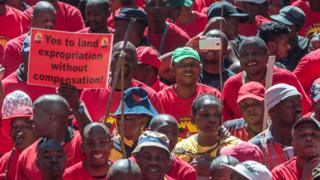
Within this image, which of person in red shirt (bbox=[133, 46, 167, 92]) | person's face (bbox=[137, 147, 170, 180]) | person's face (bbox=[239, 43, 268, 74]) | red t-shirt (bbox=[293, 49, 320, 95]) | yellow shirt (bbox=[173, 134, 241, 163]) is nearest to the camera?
person's face (bbox=[137, 147, 170, 180])

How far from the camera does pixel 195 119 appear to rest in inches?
492

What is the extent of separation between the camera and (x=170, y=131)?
40.0 ft

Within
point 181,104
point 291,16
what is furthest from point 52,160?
point 291,16

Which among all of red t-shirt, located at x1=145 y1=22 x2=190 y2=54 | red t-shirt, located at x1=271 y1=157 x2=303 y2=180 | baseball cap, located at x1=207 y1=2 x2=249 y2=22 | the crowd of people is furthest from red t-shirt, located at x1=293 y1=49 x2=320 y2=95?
red t-shirt, located at x1=271 y1=157 x2=303 y2=180

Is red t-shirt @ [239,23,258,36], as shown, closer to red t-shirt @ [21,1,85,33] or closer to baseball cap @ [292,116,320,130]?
red t-shirt @ [21,1,85,33]

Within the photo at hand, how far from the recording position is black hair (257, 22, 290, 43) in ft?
49.2

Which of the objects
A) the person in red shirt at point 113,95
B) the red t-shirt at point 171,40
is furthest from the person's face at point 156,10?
the person in red shirt at point 113,95

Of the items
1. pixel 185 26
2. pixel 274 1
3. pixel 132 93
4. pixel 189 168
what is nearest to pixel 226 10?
pixel 185 26

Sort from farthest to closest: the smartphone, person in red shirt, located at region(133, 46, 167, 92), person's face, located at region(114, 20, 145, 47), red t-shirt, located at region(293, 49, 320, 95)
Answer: person's face, located at region(114, 20, 145, 47), red t-shirt, located at region(293, 49, 320, 95), person in red shirt, located at region(133, 46, 167, 92), the smartphone

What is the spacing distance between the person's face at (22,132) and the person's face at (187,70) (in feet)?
5.49

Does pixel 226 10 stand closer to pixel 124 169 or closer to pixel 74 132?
pixel 74 132

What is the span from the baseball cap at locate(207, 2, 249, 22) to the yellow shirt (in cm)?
367

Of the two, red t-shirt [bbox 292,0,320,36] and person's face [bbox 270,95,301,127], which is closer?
person's face [bbox 270,95,301,127]

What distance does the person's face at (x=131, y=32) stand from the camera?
49.0 feet
